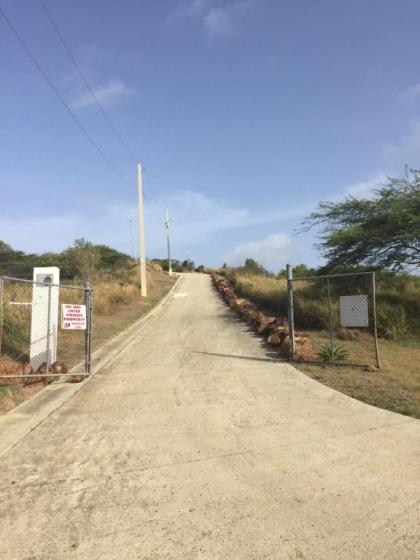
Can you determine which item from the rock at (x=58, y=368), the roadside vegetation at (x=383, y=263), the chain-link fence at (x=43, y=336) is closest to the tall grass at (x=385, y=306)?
the roadside vegetation at (x=383, y=263)

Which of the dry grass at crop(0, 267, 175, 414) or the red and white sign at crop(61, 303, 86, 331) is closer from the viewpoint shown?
the dry grass at crop(0, 267, 175, 414)

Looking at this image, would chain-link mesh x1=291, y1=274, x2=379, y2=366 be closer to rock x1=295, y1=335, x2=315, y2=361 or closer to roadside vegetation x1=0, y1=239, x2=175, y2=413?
rock x1=295, y1=335, x2=315, y2=361

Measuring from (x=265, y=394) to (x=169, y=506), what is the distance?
4215mm

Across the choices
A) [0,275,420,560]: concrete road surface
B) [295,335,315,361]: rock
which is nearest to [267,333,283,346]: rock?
[295,335,315,361]: rock

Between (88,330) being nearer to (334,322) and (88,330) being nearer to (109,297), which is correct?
(334,322)

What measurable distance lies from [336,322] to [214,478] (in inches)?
401

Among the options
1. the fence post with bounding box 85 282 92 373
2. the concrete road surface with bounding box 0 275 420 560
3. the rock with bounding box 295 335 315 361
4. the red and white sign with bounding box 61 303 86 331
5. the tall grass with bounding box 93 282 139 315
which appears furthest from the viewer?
the tall grass with bounding box 93 282 139 315

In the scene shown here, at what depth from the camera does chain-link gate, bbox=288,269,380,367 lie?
407 inches

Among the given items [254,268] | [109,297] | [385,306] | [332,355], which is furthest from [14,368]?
[254,268]

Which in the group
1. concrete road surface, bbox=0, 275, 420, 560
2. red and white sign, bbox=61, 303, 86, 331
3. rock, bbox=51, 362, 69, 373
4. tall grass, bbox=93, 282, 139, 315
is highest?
tall grass, bbox=93, 282, 139, 315

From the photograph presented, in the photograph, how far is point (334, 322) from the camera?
14.6 meters

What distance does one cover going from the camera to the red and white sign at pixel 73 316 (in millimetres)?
10109

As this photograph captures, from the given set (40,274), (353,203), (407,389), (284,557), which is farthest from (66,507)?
(353,203)

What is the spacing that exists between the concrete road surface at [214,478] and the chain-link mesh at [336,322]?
1.93m
